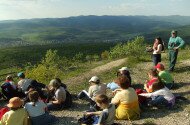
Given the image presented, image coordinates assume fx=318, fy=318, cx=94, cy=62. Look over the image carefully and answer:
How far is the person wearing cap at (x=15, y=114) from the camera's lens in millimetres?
11997

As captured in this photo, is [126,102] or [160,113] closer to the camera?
[126,102]

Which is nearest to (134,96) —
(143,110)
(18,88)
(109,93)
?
(143,110)

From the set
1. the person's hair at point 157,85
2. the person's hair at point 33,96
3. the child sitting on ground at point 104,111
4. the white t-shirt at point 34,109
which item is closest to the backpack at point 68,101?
the white t-shirt at point 34,109

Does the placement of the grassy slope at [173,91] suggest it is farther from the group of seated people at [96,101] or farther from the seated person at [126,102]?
the group of seated people at [96,101]

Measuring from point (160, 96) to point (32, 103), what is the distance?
5.99 m

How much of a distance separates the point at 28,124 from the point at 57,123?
2.11 meters

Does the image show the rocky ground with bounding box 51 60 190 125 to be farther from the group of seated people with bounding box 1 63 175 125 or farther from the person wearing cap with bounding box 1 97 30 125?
the person wearing cap with bounding box 1 97 30 125

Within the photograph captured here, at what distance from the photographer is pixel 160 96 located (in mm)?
15078

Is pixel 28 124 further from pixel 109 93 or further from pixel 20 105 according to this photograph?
pixel 109 93

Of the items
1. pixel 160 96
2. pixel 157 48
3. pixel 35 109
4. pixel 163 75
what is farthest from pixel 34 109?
pixel 157 48

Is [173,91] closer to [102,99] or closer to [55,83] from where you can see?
[55,83]

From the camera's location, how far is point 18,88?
18406 mm

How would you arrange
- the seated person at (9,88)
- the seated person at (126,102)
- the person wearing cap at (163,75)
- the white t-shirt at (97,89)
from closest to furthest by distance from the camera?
the seated person at (126,102)
the white t-shirt at (97,89)
the person wearing cap at (163,75)
the seated person at (9,88)

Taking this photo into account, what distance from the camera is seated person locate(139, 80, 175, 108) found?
14992 millimetres
